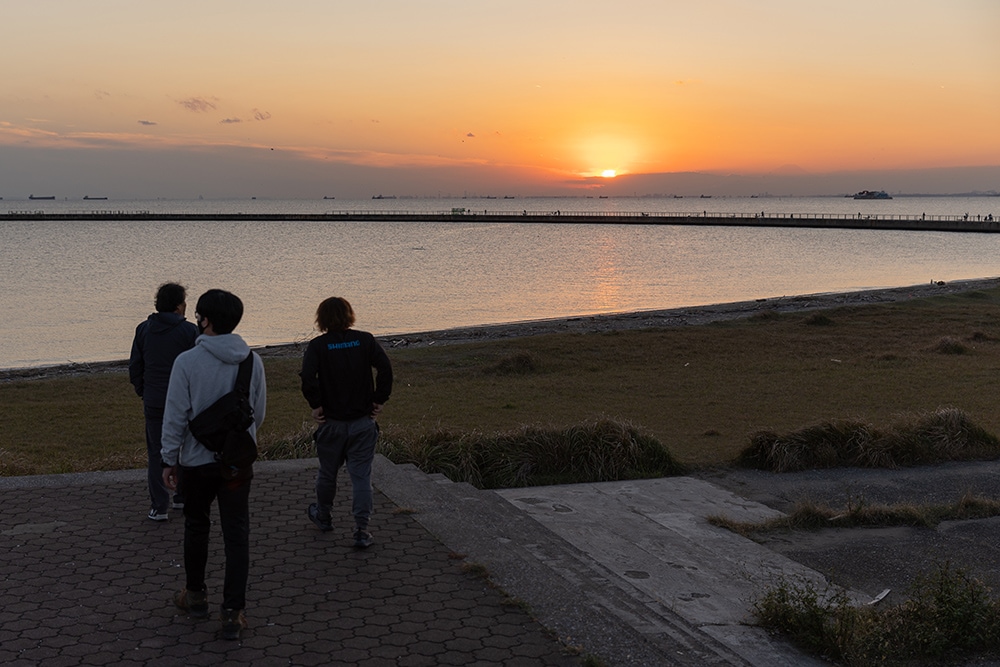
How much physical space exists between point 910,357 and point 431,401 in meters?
10.2

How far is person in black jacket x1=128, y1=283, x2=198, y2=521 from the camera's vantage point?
6.13m

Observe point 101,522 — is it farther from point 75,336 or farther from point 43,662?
point 75,336

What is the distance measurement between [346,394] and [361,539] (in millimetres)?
979

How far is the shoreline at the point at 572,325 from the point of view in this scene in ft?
74.3

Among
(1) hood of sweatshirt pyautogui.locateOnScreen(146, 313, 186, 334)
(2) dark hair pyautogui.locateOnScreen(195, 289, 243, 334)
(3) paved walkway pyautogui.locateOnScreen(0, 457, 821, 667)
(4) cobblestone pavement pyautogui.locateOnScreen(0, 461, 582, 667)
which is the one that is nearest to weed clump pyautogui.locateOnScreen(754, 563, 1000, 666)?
(3) paved walkway pyautogui.locateOnScreen(0, 457, 821, 667)

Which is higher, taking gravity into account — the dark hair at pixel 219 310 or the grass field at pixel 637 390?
the dark hair at pixel 219 310

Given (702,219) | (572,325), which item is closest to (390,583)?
(572,325)

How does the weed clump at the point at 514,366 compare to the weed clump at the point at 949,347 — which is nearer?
the weed clump at the point at 514,366

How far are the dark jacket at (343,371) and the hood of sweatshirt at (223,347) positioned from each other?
1134 mm

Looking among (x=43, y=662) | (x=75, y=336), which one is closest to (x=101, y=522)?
(x=43, y=662)

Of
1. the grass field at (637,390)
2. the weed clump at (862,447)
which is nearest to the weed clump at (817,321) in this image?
the grass field at (637,390)

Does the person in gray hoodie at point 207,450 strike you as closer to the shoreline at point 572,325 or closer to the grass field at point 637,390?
the grass field at point 637,390

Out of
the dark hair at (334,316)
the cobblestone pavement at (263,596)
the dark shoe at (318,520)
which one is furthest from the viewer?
the dark shoe at (318,520)

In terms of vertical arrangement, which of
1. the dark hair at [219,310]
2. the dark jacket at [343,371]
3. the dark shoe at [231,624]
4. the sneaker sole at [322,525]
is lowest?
the sneaker sole at [322,525]
